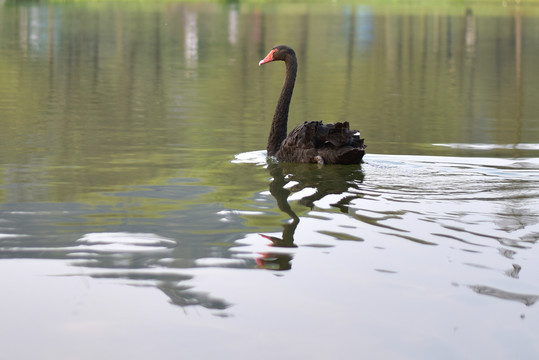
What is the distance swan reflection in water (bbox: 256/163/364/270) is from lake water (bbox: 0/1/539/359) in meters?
0.03

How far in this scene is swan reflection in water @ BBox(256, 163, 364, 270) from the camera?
6957mm

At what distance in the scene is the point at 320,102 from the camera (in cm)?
1950

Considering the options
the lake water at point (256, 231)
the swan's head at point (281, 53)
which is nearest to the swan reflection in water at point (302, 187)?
the lake water at point (256, 231)

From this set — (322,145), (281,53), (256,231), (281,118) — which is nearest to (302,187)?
(322,145)

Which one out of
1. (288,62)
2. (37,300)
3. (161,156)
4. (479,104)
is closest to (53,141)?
(161,156)

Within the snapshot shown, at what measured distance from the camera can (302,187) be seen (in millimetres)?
9594

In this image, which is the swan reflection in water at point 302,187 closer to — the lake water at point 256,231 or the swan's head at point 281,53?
the lake water at point 256,231

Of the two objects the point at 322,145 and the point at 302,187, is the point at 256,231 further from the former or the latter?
the point at 322,145

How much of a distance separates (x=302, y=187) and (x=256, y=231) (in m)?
2.26

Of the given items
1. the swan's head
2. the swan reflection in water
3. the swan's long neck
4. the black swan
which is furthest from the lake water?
the swan's head

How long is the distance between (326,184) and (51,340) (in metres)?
5.25

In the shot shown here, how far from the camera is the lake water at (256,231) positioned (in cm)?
506

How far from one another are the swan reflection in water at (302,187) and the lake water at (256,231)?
0.11ft

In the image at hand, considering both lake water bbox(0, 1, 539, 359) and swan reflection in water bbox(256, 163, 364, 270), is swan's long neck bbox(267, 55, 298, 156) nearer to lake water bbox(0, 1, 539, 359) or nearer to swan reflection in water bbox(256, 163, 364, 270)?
lake water bbox(0, 1, 539, 359)
